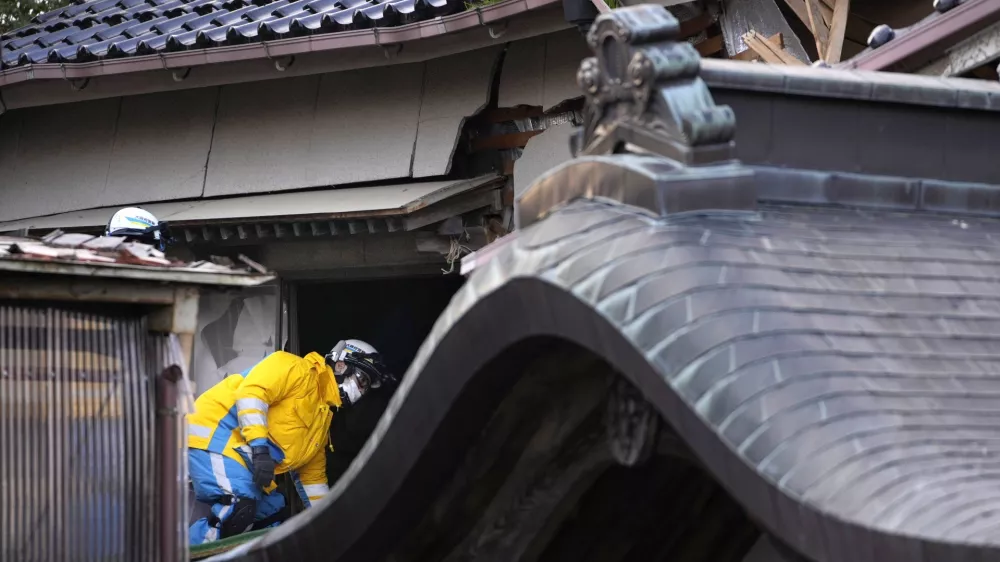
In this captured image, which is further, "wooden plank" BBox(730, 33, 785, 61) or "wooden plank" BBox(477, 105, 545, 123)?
"wooden plank" BBox(477, 105, 545, 123)

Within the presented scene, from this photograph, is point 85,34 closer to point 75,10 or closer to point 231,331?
point 75,10

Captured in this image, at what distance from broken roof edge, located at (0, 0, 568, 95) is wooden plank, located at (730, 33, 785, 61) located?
1.08 m

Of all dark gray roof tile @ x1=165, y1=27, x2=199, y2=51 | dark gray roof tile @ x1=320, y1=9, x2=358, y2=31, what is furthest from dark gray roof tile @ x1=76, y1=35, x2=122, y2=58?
dark gray roof tile @ x1=320, y1=9, x2=358, y2=31

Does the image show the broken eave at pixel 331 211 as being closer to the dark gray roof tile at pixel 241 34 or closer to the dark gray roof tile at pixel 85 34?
the dark gray roof tile at pixel 241 34

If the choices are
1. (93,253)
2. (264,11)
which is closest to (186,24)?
(264,11)

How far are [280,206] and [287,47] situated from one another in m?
1.19

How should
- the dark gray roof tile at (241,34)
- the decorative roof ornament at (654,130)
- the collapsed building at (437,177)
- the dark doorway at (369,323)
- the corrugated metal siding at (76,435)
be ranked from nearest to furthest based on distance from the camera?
the decorative roof ornament at (654,130)
the collapsed building at (437,177)
the corrugated metal siding at (76,435)
the dark gray roof tile at (241,34)
the dark doorway at (369,323)

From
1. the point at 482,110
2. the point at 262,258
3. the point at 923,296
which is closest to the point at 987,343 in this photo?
the point at 923,296

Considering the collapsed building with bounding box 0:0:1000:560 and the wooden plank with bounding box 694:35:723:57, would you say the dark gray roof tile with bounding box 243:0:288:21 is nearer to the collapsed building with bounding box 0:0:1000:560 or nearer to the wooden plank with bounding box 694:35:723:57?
the collapsed building with bounding box 0:0:1000:560

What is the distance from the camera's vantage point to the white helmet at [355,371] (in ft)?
30.2

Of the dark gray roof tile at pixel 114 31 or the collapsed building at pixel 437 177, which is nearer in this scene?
the collapsed building at pixel 437 177

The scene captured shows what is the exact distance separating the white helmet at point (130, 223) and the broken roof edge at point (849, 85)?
5.42 meters

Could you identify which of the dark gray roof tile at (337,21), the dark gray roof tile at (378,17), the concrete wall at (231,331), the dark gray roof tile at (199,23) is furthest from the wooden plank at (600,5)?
the concrete wall at (231,331)

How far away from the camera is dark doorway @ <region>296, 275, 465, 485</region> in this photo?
1220 centimetres
